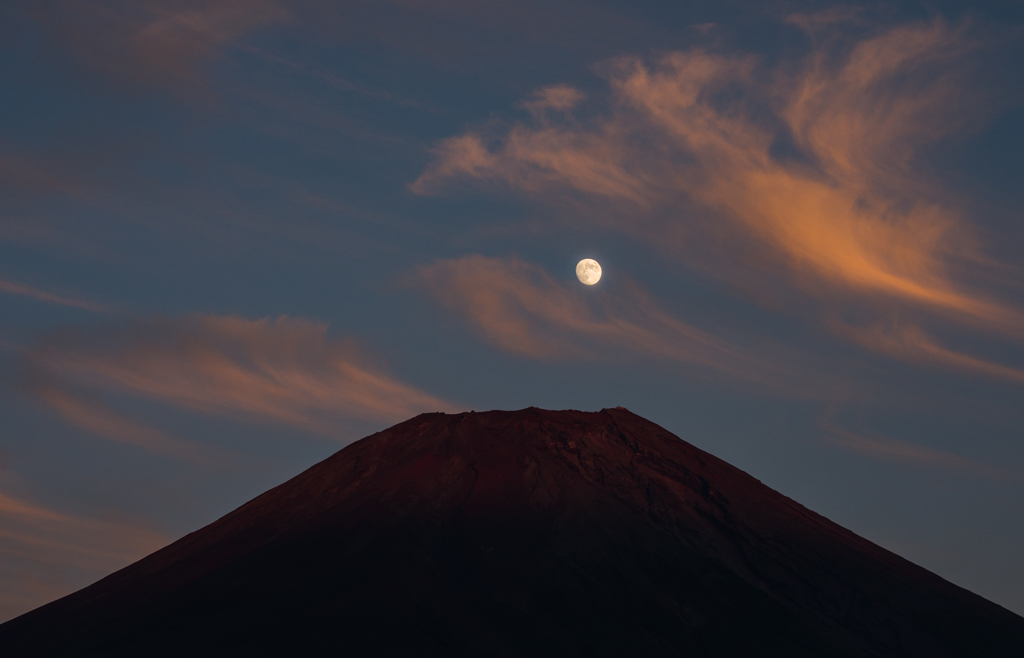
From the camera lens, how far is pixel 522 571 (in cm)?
8488

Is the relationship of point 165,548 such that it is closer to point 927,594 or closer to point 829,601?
point 829,601

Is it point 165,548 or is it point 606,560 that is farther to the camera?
point 165,548

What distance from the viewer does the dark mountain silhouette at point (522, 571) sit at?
76.6 metres

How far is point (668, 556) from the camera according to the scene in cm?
9012

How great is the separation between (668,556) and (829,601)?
48.6 ft

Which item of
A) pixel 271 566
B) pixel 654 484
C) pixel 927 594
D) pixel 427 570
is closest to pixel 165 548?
pixel 271 566

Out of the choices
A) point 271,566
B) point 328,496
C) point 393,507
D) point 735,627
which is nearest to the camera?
point 735,627

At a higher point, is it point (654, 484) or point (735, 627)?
point (654, 484)

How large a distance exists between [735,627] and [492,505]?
24.4 meters

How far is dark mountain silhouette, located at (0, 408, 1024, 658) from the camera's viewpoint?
76.6m

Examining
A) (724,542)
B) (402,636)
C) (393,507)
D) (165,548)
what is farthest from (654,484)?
(165,548)

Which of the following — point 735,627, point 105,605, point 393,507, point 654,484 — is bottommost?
point 105,605

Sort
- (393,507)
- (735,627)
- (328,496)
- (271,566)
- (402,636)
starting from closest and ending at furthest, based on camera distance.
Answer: (402,636)
(735,627)
(271,566)
(393,507)
(328,496)

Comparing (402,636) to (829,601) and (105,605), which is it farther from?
(829,601)
